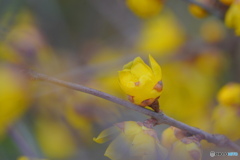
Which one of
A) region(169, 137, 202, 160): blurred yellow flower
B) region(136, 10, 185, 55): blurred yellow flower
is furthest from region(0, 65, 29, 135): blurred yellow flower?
region(136, 10, 185, 55): blurred yellow flower

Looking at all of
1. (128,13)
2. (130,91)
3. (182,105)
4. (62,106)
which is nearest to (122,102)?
(130,91)

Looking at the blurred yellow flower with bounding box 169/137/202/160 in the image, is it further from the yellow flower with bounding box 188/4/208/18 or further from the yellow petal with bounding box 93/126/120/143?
the yellow flower with bounding box 188/4/208/18

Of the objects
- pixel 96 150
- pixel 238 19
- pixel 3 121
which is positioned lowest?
pixel 96 150

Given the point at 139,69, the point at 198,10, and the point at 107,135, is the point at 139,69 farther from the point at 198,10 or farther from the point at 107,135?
the point at 198,10

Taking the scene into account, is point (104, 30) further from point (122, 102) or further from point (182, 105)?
point (122, 102)

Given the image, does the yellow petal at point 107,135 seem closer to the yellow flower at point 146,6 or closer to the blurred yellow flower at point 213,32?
the yellow flower at point 146,6
